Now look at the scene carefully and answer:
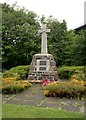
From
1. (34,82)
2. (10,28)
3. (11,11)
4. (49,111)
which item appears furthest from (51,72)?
(11,11)

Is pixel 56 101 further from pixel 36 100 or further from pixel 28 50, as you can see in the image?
pixel 28 50

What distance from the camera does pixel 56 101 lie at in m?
9.33

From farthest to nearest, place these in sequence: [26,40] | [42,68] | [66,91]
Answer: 1. [26,40]
2. [42,68]
3. [66,91]

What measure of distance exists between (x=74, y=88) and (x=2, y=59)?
16.2 meters

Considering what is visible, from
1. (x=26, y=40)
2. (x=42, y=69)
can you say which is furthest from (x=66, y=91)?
(x=26, y=40)

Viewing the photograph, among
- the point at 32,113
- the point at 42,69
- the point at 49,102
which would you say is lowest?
the point at 49,102

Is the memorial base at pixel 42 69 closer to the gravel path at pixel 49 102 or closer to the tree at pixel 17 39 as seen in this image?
the gravel path at pixel 49 102

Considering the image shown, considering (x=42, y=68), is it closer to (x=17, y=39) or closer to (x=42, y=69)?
(x=42, y=69)

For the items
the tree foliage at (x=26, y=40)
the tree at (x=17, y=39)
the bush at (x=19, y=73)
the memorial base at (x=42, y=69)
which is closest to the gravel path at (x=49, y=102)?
the memorial base at (x=42, y=69)

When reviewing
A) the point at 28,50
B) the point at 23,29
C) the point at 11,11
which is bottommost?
the point at 28,50

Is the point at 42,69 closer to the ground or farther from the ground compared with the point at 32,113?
farther from the ground

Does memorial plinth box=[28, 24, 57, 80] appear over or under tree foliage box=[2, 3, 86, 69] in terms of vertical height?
under

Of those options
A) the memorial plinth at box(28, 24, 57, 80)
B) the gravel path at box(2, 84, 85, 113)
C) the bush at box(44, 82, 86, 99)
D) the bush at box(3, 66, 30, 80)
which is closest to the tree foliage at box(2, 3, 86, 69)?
the bush at box(3, 66, 30, 80)

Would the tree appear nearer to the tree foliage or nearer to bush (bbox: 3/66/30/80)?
the tree foliage
